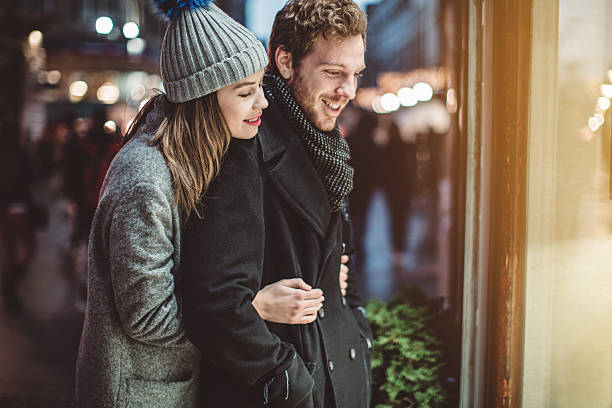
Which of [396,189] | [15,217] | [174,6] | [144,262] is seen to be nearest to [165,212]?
[144,262]

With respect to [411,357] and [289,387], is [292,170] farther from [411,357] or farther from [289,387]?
[411,357]

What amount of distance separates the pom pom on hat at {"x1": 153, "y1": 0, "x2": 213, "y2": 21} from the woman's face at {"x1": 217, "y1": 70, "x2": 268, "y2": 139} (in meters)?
0.29

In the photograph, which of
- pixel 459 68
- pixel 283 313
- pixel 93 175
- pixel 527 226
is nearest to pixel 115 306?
pixel 283 313

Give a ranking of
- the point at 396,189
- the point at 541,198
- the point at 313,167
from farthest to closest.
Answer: the point at 396,189 → the point at 541,198 → the point at 313,167

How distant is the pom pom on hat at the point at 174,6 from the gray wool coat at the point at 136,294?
0.28m

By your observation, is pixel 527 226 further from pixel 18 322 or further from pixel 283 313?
pixel 18 322

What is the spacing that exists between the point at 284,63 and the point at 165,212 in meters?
0.86

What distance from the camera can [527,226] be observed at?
2.54m

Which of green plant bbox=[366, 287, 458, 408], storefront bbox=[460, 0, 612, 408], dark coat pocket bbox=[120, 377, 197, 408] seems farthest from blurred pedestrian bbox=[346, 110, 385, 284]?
dark coat pocket bbox=[120, 377, 197, 408]

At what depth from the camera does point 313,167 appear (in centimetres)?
216

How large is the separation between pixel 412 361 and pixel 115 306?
1.97 metres

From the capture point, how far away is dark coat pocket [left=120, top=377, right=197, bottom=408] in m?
1.84

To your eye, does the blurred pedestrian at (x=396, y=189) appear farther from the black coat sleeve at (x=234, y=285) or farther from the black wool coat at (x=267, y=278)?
the black coat sleeve at (x=234, y=285)

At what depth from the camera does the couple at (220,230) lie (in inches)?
68.3
